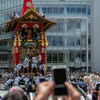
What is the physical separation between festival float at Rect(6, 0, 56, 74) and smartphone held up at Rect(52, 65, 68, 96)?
61.4 feet

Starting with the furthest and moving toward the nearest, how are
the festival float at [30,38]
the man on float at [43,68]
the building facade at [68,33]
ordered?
the building facade at [68,33], the festival float at [30,38], the man on float at [43,68]

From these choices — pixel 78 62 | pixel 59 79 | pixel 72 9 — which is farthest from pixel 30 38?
pixel 72 9

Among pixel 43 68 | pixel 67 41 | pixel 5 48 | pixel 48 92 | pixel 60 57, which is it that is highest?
pixel 67 41

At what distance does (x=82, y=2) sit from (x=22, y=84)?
90.4ft

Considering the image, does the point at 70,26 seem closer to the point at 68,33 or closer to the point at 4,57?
the point at 68,33

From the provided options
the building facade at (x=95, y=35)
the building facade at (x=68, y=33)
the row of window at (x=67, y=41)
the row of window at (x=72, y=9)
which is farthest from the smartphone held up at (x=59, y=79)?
the row of window at (x=72, y=9)

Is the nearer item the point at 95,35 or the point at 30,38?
the point at 30,38

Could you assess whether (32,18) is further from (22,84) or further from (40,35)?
(22,84)

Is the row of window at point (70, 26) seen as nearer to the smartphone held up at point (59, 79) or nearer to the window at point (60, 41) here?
the window at point (60, 41)

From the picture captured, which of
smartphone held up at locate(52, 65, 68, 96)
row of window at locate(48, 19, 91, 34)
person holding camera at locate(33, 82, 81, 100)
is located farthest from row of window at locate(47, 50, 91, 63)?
person holding camera at locate(33, 82, 81, 100)

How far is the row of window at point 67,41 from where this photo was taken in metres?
43.7

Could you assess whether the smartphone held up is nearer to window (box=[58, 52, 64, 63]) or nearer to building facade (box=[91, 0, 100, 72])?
building facade (box=[91, 0, 100, 72])

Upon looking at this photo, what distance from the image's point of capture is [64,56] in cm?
4400

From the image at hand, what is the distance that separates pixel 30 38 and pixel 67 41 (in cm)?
2203
